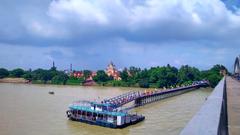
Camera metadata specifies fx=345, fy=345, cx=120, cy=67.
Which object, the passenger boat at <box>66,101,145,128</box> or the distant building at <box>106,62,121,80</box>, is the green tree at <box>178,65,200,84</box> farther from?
the passenger boat at <box>66,101,145,128</box>

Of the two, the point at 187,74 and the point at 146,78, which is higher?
the point at 187,74

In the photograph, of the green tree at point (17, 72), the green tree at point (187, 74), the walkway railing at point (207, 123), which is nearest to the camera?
the walkway railing at point (207, 123)

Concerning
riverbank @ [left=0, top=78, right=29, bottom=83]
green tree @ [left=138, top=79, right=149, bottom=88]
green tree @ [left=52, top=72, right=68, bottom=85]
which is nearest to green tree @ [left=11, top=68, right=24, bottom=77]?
riverbank @ [left=0, top=78, right=29, bottom=83]

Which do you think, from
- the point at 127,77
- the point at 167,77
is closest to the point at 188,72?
the point at 167,77

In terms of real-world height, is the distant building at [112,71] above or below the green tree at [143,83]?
above

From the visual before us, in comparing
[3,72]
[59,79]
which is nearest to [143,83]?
[59,79]

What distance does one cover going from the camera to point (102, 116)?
994 inches

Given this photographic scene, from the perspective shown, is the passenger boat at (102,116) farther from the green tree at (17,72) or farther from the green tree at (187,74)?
the green tree at (17,72)

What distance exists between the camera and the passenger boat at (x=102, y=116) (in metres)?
24.0

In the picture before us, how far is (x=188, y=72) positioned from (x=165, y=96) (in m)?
39.8

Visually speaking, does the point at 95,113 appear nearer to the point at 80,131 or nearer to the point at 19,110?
the point at 80,131

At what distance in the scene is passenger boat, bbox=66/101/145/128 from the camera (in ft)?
78.7

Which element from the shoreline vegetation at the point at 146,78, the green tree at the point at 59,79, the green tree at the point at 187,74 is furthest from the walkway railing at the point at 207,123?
the green tree at the point at 59,79

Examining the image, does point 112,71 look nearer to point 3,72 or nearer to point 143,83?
point 143,83
